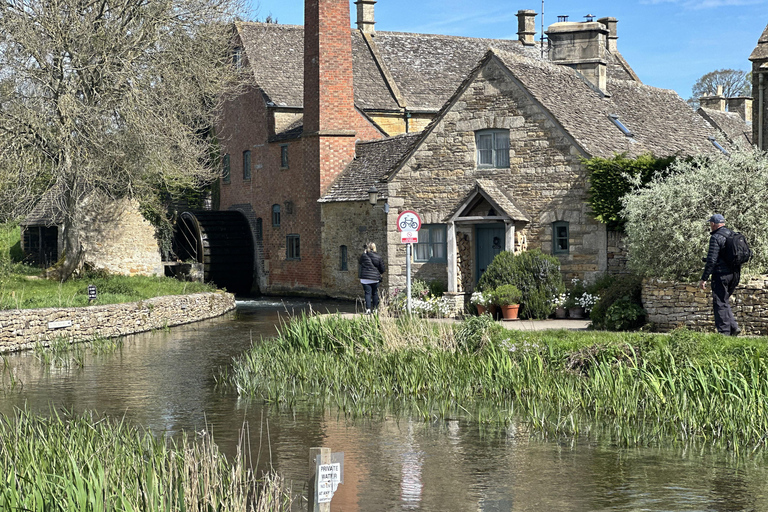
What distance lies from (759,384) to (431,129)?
49.9 ft

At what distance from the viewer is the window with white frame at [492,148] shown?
23.8m

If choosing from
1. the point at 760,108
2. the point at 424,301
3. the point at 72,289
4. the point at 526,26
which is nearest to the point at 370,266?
the point at 424,301

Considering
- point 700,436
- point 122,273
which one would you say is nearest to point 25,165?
point 122,273

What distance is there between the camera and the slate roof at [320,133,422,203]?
30172 millimetres

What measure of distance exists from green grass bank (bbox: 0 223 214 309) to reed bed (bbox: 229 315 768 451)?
25.7 feet

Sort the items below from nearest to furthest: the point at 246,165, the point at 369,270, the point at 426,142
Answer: the point at 369,270, the point at 426,142, the point at 246,165

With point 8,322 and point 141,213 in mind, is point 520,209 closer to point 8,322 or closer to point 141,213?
point 8,322

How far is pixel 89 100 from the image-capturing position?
25672 mm

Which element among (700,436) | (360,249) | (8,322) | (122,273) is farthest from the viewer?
(122,273)

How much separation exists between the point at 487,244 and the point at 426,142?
3104mm

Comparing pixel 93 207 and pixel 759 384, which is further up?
pixel 93 207

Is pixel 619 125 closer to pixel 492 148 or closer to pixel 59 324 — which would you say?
pixel 492 148

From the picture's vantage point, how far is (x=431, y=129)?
2489cm

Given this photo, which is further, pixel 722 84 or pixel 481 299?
pixel 722 84
